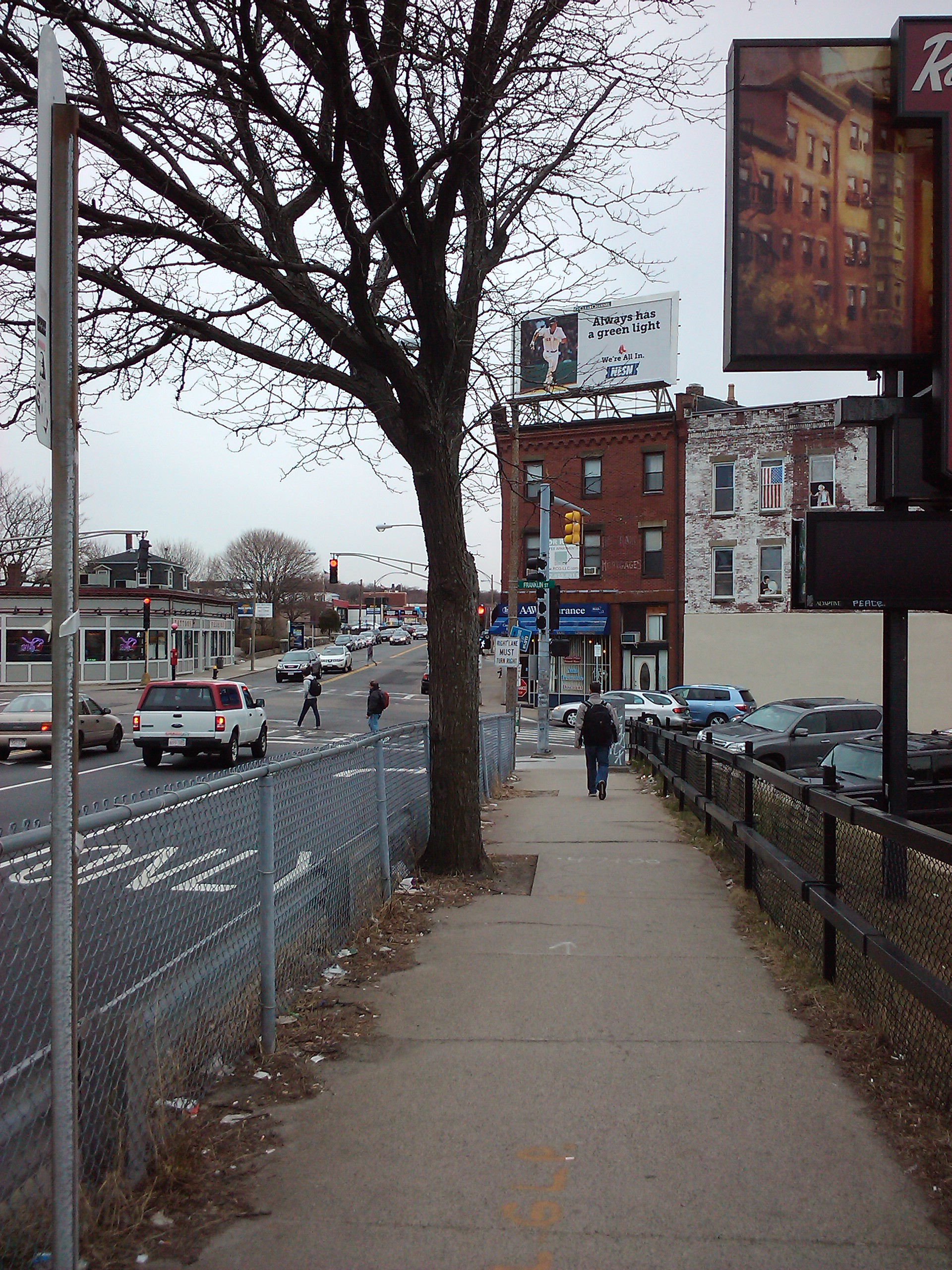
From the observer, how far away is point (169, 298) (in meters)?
9.95

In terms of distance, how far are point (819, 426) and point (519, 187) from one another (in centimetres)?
3312

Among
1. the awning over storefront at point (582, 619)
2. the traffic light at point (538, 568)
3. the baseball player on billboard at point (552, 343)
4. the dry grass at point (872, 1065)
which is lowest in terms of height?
the dry grass at point (872, 1065)

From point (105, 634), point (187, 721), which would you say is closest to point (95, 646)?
point (105, 634)

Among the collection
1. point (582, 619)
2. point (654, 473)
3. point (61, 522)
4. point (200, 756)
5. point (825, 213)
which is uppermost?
point (654, 473)

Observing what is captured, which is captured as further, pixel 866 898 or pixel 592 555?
pixel 592 555

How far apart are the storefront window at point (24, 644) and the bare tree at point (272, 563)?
48171 millimetres

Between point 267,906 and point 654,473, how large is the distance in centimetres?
3939

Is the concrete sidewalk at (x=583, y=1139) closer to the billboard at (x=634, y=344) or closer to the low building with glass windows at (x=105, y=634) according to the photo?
the billboard at (x=634, y=344)

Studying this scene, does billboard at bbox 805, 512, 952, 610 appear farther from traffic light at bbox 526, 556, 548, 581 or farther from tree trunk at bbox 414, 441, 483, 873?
traffic light at bbox 526, 556, 548, 581

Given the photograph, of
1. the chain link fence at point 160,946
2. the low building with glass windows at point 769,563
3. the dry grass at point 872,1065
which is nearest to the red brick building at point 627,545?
the low building with glass windows at point 769,563

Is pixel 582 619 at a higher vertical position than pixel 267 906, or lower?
higher

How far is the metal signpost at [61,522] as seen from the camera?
110 inches

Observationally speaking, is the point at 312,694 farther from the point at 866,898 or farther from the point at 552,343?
the point at 866,898

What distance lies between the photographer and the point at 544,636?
27.2m
